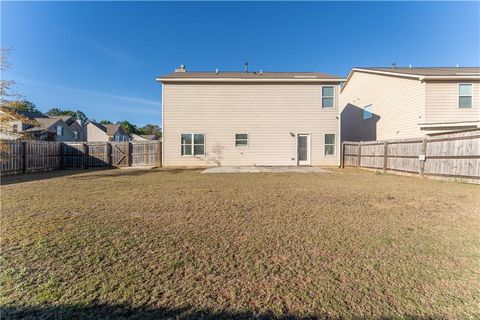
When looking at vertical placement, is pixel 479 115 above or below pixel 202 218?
above

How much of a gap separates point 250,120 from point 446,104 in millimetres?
11647

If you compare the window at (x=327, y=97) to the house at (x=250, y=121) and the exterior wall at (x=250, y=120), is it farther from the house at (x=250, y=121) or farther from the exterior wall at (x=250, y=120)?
the exterior wall at (x=250, y=120)

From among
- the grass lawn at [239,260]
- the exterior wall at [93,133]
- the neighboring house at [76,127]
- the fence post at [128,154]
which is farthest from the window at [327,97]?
the exterior wall at [93,133]

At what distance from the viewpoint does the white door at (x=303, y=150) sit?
16469 mm

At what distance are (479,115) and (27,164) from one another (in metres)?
25.8

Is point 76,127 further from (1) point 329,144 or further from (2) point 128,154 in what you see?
(1) point 329,144

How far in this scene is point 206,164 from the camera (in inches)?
644

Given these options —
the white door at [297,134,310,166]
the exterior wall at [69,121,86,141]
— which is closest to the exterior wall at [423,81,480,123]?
the white door at [297,134,310,166]

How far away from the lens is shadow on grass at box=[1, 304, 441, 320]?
1.91 meters

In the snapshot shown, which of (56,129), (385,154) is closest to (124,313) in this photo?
(385,154)

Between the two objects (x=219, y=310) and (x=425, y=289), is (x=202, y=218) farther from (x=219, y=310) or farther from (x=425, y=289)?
(x=425, y=289)

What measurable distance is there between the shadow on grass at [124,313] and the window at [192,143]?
14532 millimetres

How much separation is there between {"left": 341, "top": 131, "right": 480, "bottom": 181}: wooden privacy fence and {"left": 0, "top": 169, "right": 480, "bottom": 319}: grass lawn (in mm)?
4175

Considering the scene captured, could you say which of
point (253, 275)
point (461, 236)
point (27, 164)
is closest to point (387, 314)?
point (253, 275)
